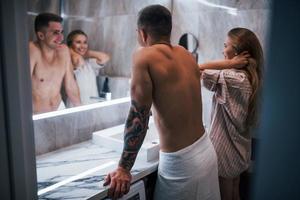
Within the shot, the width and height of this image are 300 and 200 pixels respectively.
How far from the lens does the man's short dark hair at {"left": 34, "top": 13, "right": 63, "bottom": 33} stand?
1.51 metres

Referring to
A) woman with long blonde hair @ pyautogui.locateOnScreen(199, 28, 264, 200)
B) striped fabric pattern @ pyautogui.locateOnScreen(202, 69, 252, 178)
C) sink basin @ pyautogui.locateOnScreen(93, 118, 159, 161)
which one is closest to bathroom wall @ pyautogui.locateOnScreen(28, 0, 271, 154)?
sink basin @ pyautogui.locateOnScreen(93, 118, 159, 161)

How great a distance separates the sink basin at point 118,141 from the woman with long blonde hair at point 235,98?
1.42ft

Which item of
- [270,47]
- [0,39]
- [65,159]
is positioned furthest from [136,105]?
[270,47]

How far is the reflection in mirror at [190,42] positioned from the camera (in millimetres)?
2188

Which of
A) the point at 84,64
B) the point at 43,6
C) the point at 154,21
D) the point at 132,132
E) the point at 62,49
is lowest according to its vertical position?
the point at 132,132

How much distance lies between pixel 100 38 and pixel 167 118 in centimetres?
97

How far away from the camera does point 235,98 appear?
5.36 ft

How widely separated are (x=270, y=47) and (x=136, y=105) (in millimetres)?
901

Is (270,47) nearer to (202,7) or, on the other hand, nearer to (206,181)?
(206,181)

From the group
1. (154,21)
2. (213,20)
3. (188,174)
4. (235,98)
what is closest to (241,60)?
(235,98)

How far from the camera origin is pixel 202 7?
6.93 feet

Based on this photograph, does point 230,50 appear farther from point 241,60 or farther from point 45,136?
point 45,136

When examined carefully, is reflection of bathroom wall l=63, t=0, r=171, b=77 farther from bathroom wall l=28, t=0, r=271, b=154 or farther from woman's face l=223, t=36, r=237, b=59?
woman's face l=223, t=36, r=237, b=59

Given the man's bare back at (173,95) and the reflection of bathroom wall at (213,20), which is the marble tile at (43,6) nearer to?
the man's bare back at (173,95)
